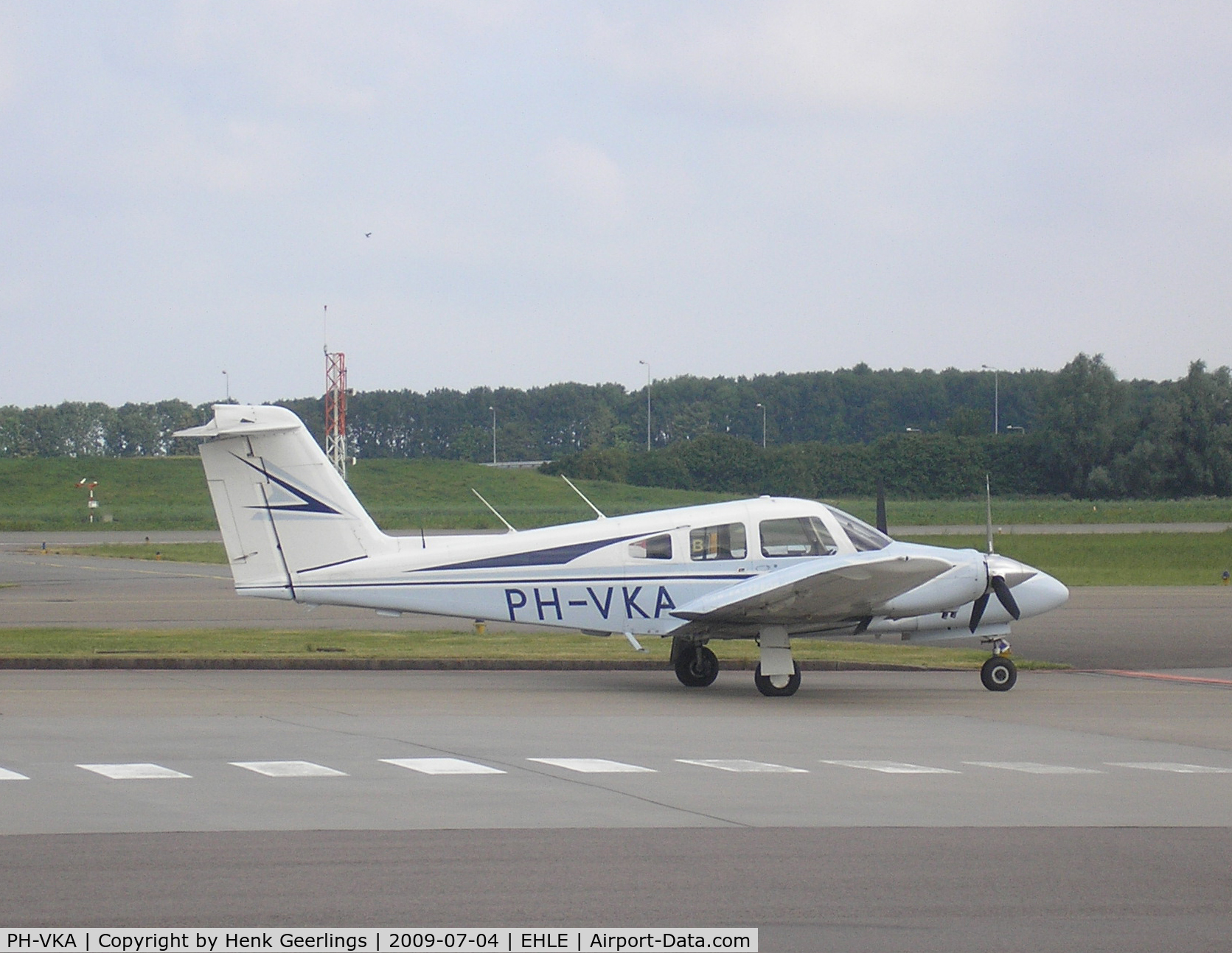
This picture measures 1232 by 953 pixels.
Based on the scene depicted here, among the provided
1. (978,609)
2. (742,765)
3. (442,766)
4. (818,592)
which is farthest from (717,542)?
(442,766)

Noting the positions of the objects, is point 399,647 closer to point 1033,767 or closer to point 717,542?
point 717,542

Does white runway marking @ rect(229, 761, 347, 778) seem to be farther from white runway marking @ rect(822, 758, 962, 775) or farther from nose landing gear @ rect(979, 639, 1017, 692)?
nose landing gear @ rect(979, 639, 1017, 692)

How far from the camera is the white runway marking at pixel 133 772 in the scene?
9.87 m

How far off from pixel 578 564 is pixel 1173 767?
747 cm

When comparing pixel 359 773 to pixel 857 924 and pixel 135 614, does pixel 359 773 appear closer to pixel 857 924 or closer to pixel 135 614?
pixel 857 924

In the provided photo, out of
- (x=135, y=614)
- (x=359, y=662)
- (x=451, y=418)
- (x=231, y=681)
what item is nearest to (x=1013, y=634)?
(x=359, y=662)

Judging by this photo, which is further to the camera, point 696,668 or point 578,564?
point 696,668

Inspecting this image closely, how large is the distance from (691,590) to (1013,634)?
375 inches

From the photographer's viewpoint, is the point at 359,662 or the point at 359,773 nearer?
the point at 359,773

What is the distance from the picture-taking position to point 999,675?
666 inches

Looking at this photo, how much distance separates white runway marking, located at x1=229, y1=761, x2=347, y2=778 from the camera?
395 inches

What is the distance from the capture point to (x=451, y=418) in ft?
491

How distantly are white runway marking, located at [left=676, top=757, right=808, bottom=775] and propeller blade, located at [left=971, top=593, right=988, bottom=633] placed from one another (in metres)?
6.32

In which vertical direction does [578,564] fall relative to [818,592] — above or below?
above
